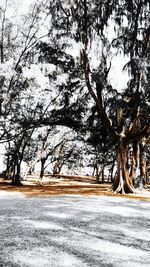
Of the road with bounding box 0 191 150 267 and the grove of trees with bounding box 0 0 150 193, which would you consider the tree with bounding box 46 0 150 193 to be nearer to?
the grove of trees with bounding box 0 0 150 193

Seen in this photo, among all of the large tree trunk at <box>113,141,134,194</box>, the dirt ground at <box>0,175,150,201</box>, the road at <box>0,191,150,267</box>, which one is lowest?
the road at <box>0,191,150,267</box>

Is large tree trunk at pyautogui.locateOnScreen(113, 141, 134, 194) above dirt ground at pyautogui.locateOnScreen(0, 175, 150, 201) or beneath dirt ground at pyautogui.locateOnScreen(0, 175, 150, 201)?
above

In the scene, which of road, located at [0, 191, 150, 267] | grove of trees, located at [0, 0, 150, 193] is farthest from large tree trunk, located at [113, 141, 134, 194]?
road, located at [0, 191, 150, 267]

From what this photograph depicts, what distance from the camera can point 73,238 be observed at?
4707 millimetres

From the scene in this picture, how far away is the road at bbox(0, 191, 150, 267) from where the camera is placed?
3.64m

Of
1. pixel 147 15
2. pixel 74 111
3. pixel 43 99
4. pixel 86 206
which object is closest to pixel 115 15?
pixel 147 15

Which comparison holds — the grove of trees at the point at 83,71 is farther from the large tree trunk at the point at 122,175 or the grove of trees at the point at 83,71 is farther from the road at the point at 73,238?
the road at the point at 73,238

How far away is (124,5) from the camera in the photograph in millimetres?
12648

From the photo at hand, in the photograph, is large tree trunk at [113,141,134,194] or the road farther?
large tree trunk at [113,141,134,194]

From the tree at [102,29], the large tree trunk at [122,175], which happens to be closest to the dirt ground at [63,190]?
the large tree trunk at [122,175]

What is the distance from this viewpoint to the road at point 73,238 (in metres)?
3.64

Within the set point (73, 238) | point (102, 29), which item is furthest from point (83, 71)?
point (73, 238)

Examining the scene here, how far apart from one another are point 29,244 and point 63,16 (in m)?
10.9

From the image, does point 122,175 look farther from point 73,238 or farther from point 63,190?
point 73,238
